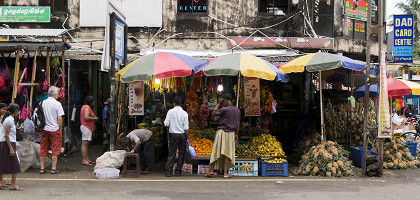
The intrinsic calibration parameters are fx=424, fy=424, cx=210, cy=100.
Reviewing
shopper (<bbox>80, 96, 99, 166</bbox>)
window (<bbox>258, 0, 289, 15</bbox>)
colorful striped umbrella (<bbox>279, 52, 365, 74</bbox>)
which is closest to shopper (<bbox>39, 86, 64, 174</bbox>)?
shopper (<bbox>80, 96, 99, 166</bbox>)

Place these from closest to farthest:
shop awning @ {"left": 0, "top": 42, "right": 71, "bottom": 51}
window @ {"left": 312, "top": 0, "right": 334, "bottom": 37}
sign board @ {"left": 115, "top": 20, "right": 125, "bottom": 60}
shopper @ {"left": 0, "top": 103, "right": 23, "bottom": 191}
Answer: shopper @ {"left": 0, "top": 103, "right": 23, "bottom": 191} → sign board @ {"left": 115, "top": 20, "right": 125, "bottom": 60} → shop awning @ {"left": 0, "top": 42, "right": 71, "bottom": 51} → window @ {"left": 312, "top": 0, "right": 334, "bottom": 37}

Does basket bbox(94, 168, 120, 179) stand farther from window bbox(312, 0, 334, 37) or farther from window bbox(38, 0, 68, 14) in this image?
window bbox(312, 0, 334, 37)

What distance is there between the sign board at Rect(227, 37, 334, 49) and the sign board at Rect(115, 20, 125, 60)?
492 cm

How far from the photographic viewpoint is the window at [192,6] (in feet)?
48.7

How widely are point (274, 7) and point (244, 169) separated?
7.35 m

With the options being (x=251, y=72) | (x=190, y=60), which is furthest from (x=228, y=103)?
(x=190, y=60)

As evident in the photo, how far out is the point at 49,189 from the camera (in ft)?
26.1

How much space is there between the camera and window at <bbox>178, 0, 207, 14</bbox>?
14.8 metres

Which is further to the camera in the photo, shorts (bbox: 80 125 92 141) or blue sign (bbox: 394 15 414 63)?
blue sign (bbox: 394 15 414 63)

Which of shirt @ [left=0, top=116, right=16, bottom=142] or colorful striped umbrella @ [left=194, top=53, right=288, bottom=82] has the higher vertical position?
colorful striped umbrella @ [left=194, top=53, right=288, bottom=82]

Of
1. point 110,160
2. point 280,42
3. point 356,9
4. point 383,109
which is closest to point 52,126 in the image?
point 110,160

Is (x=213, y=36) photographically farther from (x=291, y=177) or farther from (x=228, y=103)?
(x=291, y=177)

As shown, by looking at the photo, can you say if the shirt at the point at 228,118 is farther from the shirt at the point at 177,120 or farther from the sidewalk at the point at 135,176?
the sidewalk at the point at 135,176

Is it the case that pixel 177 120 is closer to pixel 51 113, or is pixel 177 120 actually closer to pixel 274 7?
pixel 51 113
